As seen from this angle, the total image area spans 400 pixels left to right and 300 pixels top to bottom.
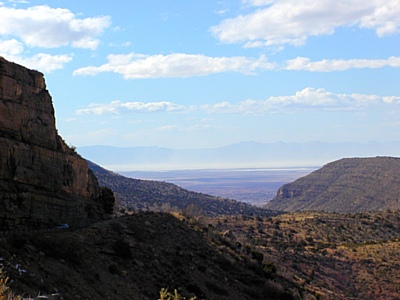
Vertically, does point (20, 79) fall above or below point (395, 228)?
above

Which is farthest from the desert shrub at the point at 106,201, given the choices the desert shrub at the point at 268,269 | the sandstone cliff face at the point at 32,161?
the desert shrub at the point at 268,269

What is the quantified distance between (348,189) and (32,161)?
114479 mm

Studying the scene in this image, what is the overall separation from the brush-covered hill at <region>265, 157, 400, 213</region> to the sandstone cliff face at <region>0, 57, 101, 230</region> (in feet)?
291

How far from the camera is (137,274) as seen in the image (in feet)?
78.3

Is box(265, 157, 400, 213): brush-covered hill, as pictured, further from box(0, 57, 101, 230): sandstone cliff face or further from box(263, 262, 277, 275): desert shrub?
box(0, 57, 101, 230): sandstone cliff face

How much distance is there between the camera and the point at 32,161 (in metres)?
24.8

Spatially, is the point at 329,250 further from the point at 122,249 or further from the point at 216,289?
the point at 122,249

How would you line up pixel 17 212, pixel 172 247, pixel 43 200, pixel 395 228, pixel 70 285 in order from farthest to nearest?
pixel 395 228 < pixel 172 247 < pixel 43 200 < pixel 17 212 < pixel 70 285

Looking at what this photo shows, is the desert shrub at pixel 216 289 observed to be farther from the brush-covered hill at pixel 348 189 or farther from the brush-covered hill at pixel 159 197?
the brush-covered hill at pixel 348 189

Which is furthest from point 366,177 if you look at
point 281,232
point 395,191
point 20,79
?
point 20,79

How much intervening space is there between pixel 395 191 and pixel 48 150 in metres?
103

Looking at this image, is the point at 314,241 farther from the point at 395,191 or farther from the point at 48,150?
the point at 395,191

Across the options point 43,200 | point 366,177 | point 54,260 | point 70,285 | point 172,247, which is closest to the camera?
point 70,285

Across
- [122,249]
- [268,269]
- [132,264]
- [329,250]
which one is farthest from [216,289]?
[329,250]
